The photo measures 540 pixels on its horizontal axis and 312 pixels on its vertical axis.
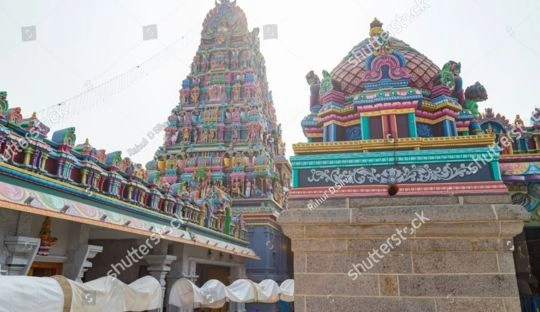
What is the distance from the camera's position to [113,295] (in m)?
8.66

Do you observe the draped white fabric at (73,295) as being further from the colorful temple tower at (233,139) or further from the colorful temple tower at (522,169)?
the colorful temple tower at (233,139)

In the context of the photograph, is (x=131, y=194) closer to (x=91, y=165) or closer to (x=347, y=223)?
(x=91, y=165)

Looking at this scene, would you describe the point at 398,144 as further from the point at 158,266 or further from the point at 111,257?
the point at 111,257

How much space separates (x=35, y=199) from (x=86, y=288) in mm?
2361

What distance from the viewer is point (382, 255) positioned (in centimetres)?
488

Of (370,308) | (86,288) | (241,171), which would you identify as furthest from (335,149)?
(241,171)

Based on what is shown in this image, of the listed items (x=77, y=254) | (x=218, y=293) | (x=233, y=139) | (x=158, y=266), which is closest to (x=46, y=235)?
(x=77, y=254)

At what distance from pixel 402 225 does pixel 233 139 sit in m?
27.0

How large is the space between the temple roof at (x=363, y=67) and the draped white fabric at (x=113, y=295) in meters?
6.39

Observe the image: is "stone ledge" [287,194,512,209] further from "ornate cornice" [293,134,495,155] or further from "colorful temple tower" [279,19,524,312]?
"ornate cornice" [293,134,495,155]

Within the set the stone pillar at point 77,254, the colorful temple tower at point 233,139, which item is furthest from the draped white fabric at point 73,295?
the colorful temple tower at point 233,139

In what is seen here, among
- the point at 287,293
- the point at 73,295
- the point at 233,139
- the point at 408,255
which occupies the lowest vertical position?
the point at 287,293

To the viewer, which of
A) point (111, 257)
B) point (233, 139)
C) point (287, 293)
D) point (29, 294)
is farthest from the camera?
point (233, 139)

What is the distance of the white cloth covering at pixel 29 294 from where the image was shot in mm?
5469
